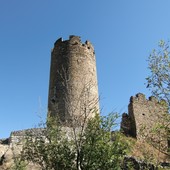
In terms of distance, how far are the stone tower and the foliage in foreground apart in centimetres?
837

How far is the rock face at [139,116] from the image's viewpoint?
76.7 feet

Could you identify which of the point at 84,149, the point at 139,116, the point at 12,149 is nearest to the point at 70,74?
the point at 139,116

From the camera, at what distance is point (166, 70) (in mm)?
13430

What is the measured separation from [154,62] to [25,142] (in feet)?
21.2

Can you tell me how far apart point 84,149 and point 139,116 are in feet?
46.4

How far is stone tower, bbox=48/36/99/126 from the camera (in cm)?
2048

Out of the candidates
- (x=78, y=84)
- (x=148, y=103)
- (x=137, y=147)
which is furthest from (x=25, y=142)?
(x=148, y=103)

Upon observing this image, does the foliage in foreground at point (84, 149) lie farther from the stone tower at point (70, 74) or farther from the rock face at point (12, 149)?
the stone tower at point (70, 74)

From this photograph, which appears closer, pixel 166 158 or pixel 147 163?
pixel 147 163

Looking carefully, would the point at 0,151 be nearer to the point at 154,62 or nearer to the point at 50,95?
the point at 50,95

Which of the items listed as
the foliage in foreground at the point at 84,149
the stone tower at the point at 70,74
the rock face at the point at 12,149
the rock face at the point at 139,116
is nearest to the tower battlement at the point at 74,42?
the stone tower at the point at 70,74

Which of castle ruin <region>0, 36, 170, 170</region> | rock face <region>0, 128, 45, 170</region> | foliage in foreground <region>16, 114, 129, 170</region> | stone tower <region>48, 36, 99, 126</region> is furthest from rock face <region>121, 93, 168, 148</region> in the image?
foliage in foreground <region>16, 114, 129, 170</region>

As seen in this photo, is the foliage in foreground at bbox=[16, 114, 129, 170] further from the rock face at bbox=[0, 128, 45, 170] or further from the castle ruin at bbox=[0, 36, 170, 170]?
the castle ruin at bbox=[0, 36, 170, 170]

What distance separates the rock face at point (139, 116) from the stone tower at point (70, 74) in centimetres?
373
